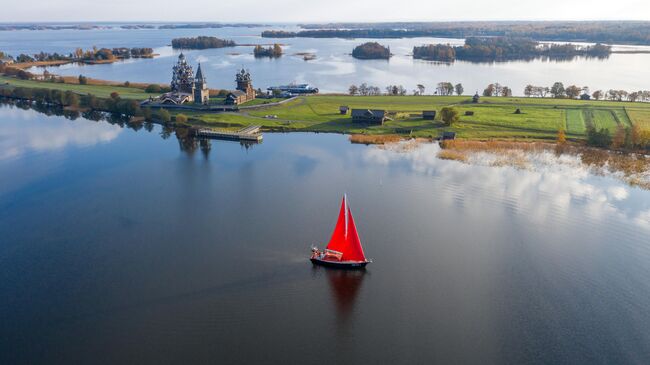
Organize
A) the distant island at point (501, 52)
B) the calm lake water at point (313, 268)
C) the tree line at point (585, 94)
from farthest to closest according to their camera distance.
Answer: the distant island at point (501, 52) → the tree line at point (585, 94) → the calm lake water at point (313, 268)

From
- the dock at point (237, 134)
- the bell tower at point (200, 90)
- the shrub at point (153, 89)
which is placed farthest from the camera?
the shrub at point (153, 89)

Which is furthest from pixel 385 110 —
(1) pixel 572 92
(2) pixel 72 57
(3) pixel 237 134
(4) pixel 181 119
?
(2) pixel 72 57

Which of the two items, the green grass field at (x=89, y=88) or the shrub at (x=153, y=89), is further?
the shrub at (x=153, y=89)

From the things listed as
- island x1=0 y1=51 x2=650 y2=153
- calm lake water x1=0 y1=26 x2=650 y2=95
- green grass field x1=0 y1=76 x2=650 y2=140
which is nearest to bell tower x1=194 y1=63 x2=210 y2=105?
island x1=0 y1=51 x2=650 y2=153

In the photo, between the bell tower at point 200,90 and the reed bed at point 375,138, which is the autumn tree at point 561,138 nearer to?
the reed bed at point 375,138

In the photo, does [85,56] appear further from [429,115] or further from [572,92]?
[572,92]

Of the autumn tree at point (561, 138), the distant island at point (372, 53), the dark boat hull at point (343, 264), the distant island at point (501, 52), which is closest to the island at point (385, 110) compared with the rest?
the autumn tree at point (561, 138)
